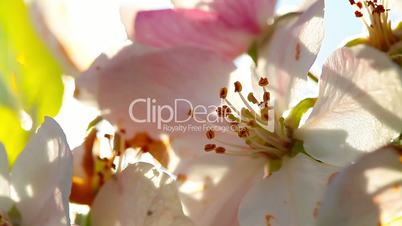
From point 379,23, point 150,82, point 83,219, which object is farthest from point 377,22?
point 83,219

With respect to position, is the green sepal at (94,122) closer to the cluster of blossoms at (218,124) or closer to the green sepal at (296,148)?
the cluster of blossoms at (218,124)

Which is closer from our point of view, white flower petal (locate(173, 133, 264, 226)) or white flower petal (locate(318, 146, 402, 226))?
white flower petal (locate(318, 146, 402, 226))

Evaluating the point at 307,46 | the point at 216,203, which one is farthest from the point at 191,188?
the point at 307,46

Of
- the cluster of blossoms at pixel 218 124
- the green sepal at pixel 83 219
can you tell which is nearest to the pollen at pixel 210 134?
the cluster of blossoms at pixel 218 124

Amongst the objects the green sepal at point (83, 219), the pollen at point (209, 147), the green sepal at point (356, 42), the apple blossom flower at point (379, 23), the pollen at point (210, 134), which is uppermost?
the apple blossom flower at point (379, 23)

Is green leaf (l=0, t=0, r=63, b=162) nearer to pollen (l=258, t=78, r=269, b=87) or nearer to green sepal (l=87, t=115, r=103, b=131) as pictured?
green sepal (l=87, t=115, r=103, b=131)

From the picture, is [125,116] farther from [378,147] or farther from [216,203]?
[378,147]

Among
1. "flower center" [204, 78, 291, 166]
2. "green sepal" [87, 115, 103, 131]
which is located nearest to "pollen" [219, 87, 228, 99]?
"flower center" [204, 78, 291, 166]
